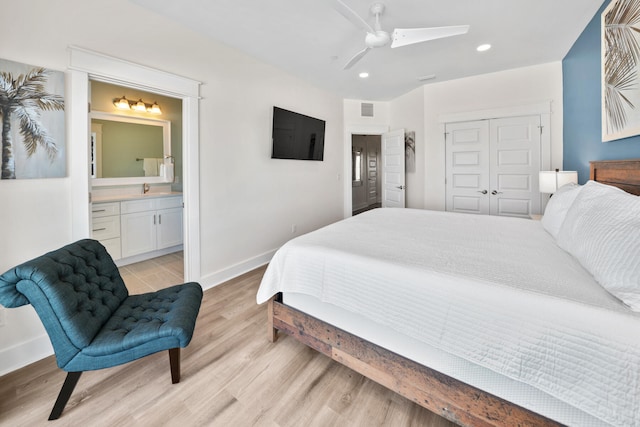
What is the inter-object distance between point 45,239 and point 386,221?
8.91 feet

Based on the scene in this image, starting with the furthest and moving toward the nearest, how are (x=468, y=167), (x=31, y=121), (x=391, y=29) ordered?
(x=468, y=167), (x=391, y=29), (x=31, y=121)

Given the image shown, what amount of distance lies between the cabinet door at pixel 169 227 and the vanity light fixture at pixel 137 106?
1.57m

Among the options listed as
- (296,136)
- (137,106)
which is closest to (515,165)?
(296,136)

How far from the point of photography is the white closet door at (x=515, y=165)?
3.74 meters

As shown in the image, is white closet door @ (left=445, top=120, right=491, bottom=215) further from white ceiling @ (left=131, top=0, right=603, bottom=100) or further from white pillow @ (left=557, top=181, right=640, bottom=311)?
white pillow @ (left=557, top=181, right=640, bottom=311)

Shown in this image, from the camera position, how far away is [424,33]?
2145 millimetres

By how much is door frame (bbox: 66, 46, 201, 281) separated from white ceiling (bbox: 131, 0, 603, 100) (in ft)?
1.96

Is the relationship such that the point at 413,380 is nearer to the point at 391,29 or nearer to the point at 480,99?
the point at 391,29

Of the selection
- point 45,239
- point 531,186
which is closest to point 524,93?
point 531,186

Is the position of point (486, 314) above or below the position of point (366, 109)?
below

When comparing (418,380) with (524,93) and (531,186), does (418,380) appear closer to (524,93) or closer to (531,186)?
(531,186)

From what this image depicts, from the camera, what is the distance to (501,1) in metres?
2.26

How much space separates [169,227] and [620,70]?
5160mm

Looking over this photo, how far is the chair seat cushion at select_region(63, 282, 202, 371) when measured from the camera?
1334mm
